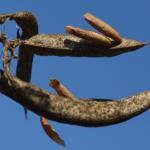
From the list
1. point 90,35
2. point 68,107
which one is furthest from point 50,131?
point 90,35

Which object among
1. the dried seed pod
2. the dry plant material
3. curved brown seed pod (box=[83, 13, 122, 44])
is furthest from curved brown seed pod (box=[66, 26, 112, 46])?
the dry plant material

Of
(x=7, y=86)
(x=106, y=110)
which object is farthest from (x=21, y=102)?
(x=106, y=110)

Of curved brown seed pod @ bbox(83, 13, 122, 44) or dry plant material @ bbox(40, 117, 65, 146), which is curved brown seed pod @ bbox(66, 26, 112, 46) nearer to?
curved brown seed pod @ bbox(83, 13, 122, 44)

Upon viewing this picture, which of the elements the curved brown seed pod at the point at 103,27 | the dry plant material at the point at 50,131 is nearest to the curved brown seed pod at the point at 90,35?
the curved brown seed pod at the point at 103,27

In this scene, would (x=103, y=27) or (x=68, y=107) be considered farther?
(x=103, y=27)

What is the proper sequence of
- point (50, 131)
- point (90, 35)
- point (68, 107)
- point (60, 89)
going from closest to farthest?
1. point (68, 107)
2. point (60, 89)
3. point (90, 35)
4. point (50, 131)

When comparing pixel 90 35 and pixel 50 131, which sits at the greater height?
pixel 90 35

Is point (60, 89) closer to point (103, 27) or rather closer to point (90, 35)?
point (90, 35)
